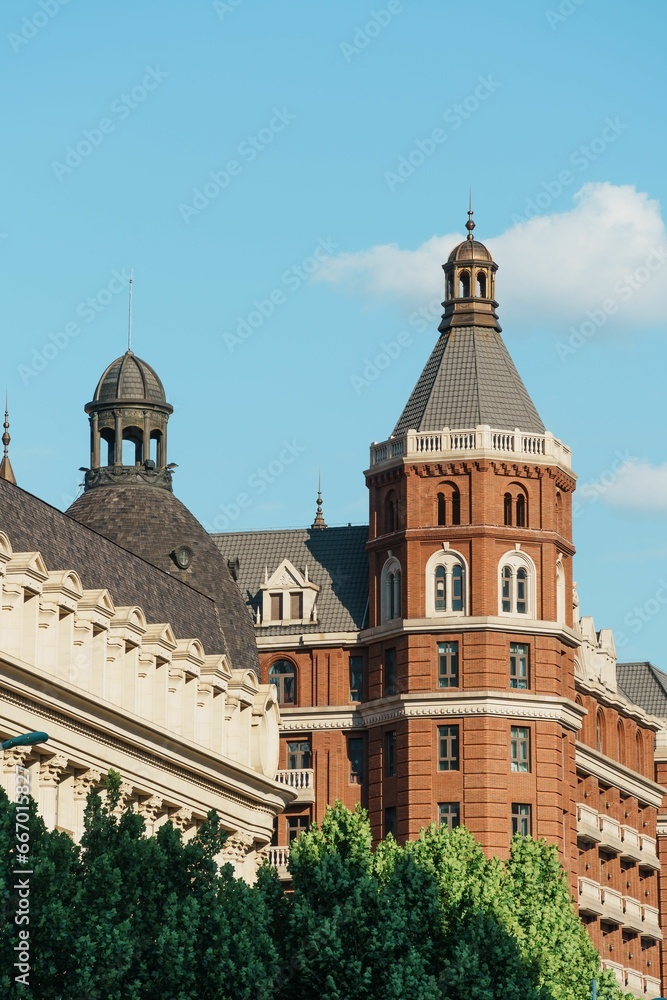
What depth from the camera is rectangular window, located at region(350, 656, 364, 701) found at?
148 meters

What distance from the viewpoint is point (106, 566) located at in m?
115

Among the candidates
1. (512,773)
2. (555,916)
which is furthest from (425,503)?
(555,916)

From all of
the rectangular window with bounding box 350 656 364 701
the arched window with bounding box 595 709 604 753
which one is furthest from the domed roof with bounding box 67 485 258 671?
the arched window with bounding box 595 709 604 753

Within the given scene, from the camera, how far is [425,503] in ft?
474

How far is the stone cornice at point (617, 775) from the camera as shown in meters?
156

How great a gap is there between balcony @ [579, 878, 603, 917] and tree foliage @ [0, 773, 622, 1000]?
42.2 meters

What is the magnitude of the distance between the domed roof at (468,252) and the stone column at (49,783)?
5511 centimetres

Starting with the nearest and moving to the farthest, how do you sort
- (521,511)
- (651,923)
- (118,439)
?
(118,439), (521,511), (651,923)

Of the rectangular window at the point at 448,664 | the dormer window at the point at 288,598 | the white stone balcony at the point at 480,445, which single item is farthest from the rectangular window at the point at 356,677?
the white stone balcony at the point at 480,445

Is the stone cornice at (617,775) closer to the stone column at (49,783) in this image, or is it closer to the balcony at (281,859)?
the balcony at (281,859)

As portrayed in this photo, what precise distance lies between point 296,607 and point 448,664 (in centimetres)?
1088

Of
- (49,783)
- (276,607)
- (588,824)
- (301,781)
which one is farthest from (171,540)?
(588,824)

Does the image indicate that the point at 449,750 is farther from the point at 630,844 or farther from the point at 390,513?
the point at 630,844

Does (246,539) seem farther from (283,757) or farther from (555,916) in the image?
(555,916)
